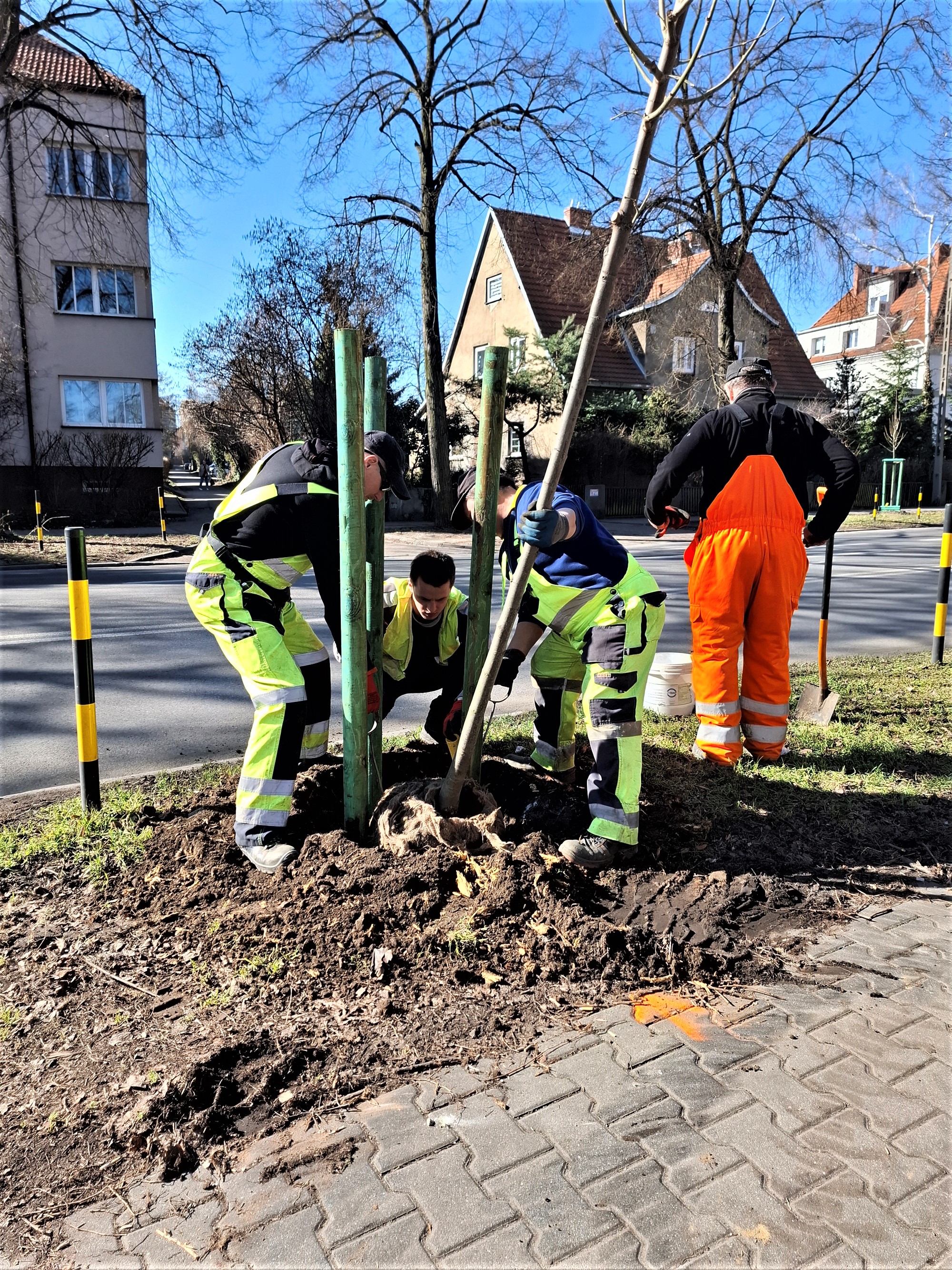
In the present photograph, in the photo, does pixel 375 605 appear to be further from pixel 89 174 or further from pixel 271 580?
pixel 89 174

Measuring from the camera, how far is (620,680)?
338 cm

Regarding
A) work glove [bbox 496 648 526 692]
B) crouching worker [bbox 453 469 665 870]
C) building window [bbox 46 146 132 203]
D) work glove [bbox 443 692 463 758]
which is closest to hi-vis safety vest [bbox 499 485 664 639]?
crouching worker [bbox 453 469 665 870]

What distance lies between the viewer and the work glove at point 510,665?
12.6ft

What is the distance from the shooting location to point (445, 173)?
2008 cm

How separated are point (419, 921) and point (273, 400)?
83.1 ft

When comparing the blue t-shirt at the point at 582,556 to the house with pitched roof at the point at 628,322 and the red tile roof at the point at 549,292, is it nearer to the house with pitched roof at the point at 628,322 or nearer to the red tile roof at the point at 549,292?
the red tile roof at the point at 549,292

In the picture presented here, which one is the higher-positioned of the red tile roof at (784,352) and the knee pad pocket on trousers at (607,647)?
the red tile roof at (784,352)

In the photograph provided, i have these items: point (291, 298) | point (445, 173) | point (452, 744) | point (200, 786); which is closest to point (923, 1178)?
point (452, 744)

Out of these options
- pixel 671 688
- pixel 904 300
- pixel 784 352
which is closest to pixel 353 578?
pixel 671 688

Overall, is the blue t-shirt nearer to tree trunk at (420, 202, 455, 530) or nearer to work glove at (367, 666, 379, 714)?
work glove at (367, 666, 379, 714)

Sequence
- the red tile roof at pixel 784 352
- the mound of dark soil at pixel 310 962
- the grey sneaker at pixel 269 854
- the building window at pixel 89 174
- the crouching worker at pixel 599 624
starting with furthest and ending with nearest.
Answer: the red tile roof at pixel 784 352 → the building window at pixel 89 174 → the crouching worker at pixel 599 624 → the grey sneaker at pixel 269 854 → the mound of dark soil at pixel 310 962

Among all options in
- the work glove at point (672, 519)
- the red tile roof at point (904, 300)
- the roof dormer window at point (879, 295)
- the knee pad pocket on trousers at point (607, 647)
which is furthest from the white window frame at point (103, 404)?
the roof dormer window at point (879, 295)

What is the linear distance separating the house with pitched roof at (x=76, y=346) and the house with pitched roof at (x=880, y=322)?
2803 cm

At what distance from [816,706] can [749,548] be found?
1618 mm
